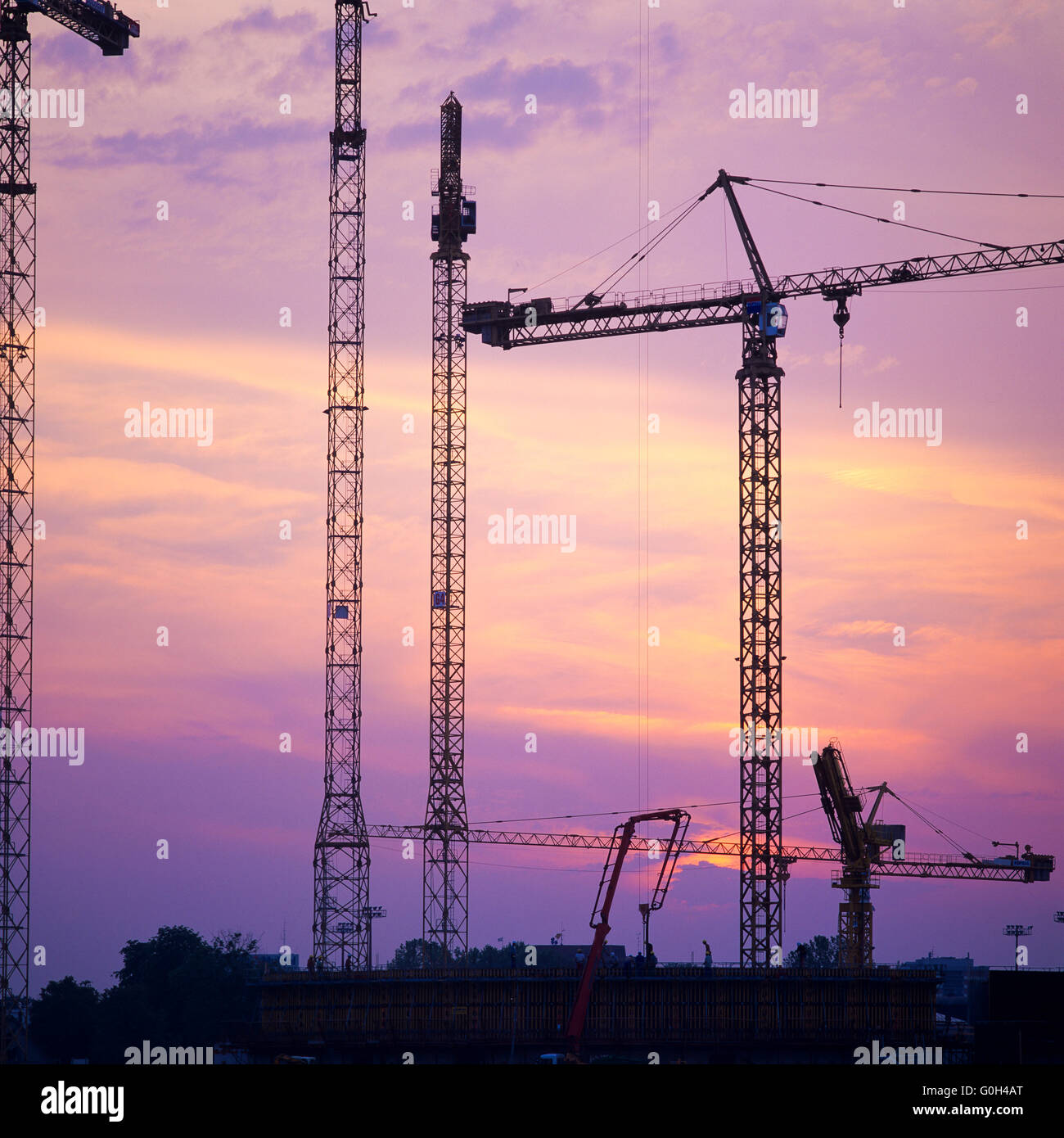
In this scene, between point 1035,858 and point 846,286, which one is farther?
point 1035,858

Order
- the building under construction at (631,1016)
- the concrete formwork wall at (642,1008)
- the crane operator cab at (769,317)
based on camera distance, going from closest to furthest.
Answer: the building under construction at (631,1016) → the concrete formwork wall at (642,1008) → the crane operator cab at (769,317)

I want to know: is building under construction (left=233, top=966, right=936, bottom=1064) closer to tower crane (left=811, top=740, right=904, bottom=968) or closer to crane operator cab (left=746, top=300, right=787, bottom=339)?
tower crane (left=811, top=740, right=904, bottom=968)

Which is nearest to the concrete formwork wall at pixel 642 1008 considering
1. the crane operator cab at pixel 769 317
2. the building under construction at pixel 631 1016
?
the building under construction at pixel 631 1016

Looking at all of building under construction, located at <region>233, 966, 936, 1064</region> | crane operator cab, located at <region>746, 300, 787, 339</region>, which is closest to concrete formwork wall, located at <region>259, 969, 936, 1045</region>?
building under construction, located at <region>233, 966, 936, 1064</region>

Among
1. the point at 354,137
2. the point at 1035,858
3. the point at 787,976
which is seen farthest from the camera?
the point at 1035,858

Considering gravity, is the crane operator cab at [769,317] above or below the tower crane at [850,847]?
above

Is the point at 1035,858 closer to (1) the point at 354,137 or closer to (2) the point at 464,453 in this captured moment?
(2) the point at 464,453

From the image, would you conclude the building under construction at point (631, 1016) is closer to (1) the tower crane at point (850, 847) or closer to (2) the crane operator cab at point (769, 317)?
(1) the tower crane at point (850, 847)

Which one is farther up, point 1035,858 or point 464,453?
point 464,453

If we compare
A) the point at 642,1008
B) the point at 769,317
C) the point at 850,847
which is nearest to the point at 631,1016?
the point at 642,1008

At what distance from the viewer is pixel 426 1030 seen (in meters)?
106

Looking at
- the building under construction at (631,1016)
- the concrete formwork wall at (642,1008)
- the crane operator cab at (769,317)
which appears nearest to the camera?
the building under construction at (631,1016)
